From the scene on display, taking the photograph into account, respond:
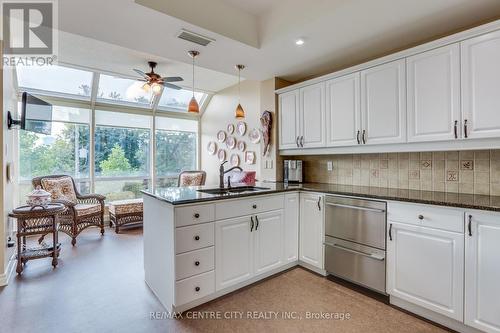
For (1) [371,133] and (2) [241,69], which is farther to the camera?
(2) [241,69]

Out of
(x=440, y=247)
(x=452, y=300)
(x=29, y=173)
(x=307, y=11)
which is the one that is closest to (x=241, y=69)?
(x=307, y=11)

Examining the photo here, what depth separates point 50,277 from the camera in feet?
9.04

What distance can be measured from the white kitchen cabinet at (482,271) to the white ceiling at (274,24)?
1684mm

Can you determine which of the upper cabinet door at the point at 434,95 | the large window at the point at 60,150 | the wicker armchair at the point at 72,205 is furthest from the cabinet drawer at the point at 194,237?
the large window at the point at 60,150

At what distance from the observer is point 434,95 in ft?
7.18

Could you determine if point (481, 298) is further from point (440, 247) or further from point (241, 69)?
point (241, 69)

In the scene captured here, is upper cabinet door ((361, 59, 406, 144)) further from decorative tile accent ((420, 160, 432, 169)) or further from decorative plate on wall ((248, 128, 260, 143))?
decorative plate on wall ((248, 128, 260, 143))

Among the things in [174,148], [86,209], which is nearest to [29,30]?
[86,209]

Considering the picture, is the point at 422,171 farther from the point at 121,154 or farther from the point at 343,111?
the point at 121,154

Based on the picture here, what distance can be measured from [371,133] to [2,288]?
4.05 meters

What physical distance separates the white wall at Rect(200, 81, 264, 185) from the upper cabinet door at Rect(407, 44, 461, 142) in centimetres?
264

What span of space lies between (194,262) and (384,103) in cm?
236

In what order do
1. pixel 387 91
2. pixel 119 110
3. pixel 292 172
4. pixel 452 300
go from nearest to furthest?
pixel 452 300, pixel 387 91, pixel 292 172, pixel 119 110

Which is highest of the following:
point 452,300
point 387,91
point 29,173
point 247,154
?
point 387,91
